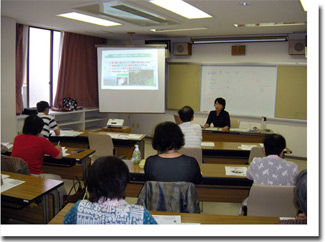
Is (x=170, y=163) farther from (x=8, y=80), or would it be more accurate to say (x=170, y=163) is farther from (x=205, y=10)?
(x=8, y=80)

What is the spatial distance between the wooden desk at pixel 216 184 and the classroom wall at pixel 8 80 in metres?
3.24

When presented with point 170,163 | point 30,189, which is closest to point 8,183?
point 30,189

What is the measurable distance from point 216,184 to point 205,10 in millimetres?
2542

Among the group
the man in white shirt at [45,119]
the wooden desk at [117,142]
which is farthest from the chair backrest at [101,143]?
the man in white shirt at [45,119]

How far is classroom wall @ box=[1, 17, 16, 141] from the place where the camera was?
5.33 meters

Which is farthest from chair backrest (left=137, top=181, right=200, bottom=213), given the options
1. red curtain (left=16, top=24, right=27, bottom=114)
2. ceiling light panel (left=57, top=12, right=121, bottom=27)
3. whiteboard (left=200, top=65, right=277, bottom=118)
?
whiteboard (left=200, top=65, right=277, bottom=118)

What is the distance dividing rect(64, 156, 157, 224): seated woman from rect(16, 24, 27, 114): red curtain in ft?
16.6

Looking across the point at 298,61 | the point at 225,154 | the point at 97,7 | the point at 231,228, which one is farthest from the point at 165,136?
the point at 298,61

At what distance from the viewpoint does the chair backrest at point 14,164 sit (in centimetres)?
288

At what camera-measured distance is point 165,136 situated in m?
2.39

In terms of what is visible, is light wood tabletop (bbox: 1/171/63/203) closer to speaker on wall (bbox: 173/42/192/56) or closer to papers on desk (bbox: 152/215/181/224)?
papers on desk (bbox: 152/215/181/224)

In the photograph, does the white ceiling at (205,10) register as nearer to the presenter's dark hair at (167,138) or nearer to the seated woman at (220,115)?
the seated woman at (220,115)

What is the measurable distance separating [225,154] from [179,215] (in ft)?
7.62

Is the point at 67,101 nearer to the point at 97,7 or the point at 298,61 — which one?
the point at 97,7
